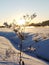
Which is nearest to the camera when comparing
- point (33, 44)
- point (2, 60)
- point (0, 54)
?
point (2, 60)

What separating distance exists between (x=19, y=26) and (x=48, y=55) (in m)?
3.85

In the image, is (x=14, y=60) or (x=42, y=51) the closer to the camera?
(x=14, y=60)

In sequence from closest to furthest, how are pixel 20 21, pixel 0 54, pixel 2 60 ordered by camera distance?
1. pixel 20 21
2. pixel 2 60
3. pixel 0 54

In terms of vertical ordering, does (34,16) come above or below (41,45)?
above

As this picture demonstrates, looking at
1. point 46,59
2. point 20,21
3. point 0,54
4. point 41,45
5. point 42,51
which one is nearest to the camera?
point 20,21

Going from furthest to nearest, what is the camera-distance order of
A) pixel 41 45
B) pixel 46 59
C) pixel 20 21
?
pixel 41 45
pixel 46 59
pixel 20 21

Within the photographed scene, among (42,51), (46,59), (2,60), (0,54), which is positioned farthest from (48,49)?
(2,60)

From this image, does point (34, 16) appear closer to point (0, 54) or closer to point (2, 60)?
point (2, 60)

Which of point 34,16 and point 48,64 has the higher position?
point 34,16

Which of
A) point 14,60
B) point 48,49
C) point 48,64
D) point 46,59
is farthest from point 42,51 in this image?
point 14,60

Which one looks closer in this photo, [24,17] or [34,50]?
[24,17]

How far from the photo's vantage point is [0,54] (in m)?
8.55

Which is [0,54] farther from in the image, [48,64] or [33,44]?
[33,44]

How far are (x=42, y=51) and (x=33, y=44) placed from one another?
5.98 ft
